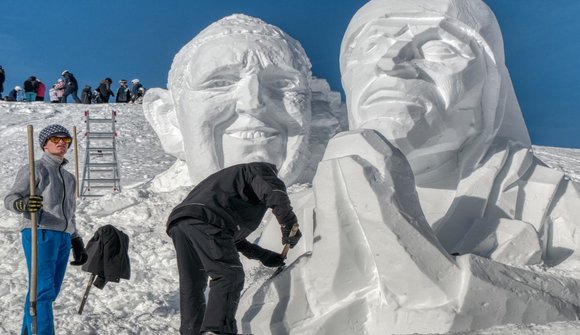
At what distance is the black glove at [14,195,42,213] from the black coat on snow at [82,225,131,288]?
0.78m

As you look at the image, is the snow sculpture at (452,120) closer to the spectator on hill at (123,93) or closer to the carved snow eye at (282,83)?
the carved snow eye at (282,83)

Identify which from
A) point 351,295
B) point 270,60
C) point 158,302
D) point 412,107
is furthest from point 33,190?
point 270,60

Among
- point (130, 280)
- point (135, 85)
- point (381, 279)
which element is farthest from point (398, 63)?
point (135, 85)

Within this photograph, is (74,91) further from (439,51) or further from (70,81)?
(439,51)

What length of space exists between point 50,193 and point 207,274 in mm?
989

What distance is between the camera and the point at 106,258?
4.48 metres

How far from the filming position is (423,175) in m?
4.57

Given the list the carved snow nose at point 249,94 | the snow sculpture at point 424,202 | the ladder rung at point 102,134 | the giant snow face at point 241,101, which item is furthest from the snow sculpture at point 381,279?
the ladder rung at point 102,134

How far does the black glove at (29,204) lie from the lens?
3.72 metres

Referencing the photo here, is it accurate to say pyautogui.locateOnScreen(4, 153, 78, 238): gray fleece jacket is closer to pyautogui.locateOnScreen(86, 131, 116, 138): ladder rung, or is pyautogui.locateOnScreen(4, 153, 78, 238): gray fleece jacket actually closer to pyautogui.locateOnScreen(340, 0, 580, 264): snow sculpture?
pyautogui.locateOnScreen(340, 0, 580, 264): snow sculpture

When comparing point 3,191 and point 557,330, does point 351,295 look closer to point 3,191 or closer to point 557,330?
point 557,330

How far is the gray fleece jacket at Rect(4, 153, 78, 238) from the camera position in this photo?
153 inches

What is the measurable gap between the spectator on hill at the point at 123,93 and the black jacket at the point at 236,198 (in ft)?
40.7

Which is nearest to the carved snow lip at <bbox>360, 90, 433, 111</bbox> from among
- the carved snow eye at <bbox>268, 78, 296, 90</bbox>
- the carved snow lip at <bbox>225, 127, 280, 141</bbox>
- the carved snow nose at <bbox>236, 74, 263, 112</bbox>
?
the carved snow nose at <bbox>236, 74, 263, 112</bbox>
